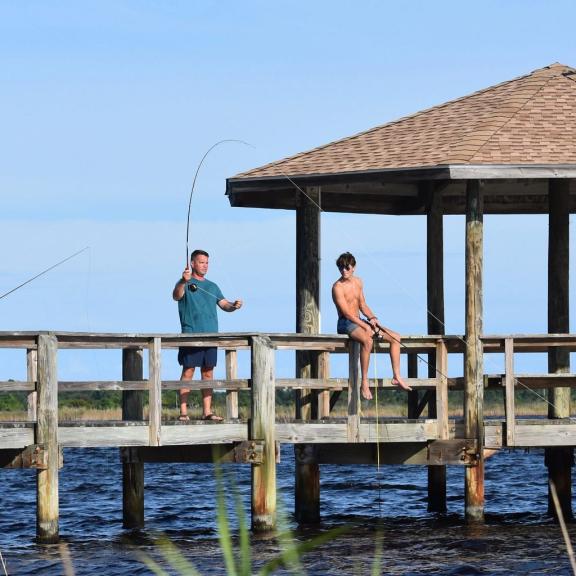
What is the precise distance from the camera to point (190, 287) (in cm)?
1337

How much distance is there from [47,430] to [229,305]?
2202mm

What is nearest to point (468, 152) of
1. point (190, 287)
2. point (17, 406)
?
point (190, 287)

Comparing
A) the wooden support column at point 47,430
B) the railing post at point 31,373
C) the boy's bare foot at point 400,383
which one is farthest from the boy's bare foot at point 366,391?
the railing post at point 31,373

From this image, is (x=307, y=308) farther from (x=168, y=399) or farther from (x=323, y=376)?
(x=168, y=399)

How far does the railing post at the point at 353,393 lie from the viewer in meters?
13.8

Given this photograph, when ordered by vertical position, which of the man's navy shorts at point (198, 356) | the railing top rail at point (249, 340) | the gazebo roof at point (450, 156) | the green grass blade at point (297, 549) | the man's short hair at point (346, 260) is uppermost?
the gazebo roof at point (450, 156)

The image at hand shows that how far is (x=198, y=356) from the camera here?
13.5 meters

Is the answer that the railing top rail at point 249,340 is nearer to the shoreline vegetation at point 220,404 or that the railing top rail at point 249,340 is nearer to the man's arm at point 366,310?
the man's arm at point 366,310

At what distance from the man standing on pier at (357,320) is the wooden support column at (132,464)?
7.70ft

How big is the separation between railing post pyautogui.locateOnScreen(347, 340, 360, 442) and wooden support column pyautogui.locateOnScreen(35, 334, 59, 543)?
3.05 metres

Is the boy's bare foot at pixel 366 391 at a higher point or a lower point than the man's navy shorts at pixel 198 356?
lower

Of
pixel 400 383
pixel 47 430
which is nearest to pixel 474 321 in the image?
pixel 400 383

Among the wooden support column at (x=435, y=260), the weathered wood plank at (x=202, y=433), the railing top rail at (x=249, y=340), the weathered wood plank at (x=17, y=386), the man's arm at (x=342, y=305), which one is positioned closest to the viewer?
the weathered wood plank at (x=17, y=386)

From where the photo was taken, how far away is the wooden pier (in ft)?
41.7
